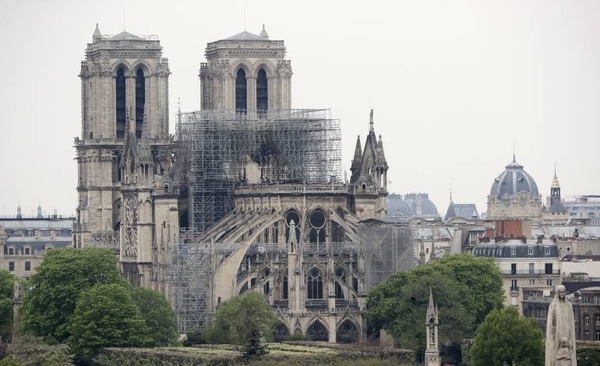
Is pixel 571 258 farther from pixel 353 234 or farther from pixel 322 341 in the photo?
pixel 322 341

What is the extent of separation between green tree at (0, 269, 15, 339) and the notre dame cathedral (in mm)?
8717

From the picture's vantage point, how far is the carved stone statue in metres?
51.0

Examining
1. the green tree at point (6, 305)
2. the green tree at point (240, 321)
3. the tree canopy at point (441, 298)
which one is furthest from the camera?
the green tree at point (6, 305)

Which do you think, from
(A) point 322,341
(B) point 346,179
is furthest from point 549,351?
(B) point 346,179

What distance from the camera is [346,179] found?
15175 centimetres

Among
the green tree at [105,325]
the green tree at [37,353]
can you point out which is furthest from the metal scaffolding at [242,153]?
the green tree at [37,353]

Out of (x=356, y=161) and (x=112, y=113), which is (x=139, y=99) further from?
(x=356, y=161)

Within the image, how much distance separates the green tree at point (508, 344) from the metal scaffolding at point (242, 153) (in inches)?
1887

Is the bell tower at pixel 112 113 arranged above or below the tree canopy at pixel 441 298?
above

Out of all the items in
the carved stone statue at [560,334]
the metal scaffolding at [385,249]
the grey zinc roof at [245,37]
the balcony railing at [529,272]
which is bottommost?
the carved stone statue at [560,334]

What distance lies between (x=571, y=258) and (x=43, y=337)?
46502 millimetres

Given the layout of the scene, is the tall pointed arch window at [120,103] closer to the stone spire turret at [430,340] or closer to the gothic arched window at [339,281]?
the gothic arched window at [339,281]

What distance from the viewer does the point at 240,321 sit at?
122 m

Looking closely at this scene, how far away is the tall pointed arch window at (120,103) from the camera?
527 feet
